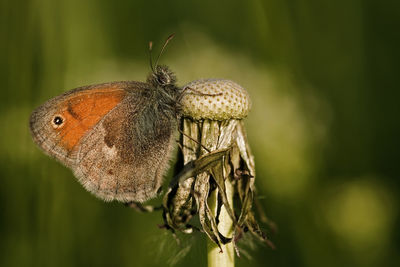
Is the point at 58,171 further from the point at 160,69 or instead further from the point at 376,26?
the point at 376,26

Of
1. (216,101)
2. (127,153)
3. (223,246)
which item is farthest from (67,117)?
(223,246)

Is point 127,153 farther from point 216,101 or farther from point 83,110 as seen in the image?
point 216,101

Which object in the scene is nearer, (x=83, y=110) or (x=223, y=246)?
(x=223, y=246)

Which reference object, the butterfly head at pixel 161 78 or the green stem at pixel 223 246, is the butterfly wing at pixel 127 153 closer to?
the butterfly head at pixel 161 78

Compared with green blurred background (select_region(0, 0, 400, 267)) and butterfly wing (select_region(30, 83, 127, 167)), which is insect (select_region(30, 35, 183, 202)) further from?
green blurred background (select_region(0, 0, 400, 267))

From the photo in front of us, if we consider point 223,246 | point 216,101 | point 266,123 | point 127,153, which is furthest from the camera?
point 266,123

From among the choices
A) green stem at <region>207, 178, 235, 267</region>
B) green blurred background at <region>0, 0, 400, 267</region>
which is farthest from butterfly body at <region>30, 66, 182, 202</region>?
green stem at <region>207, 178, 235, 267</region>
